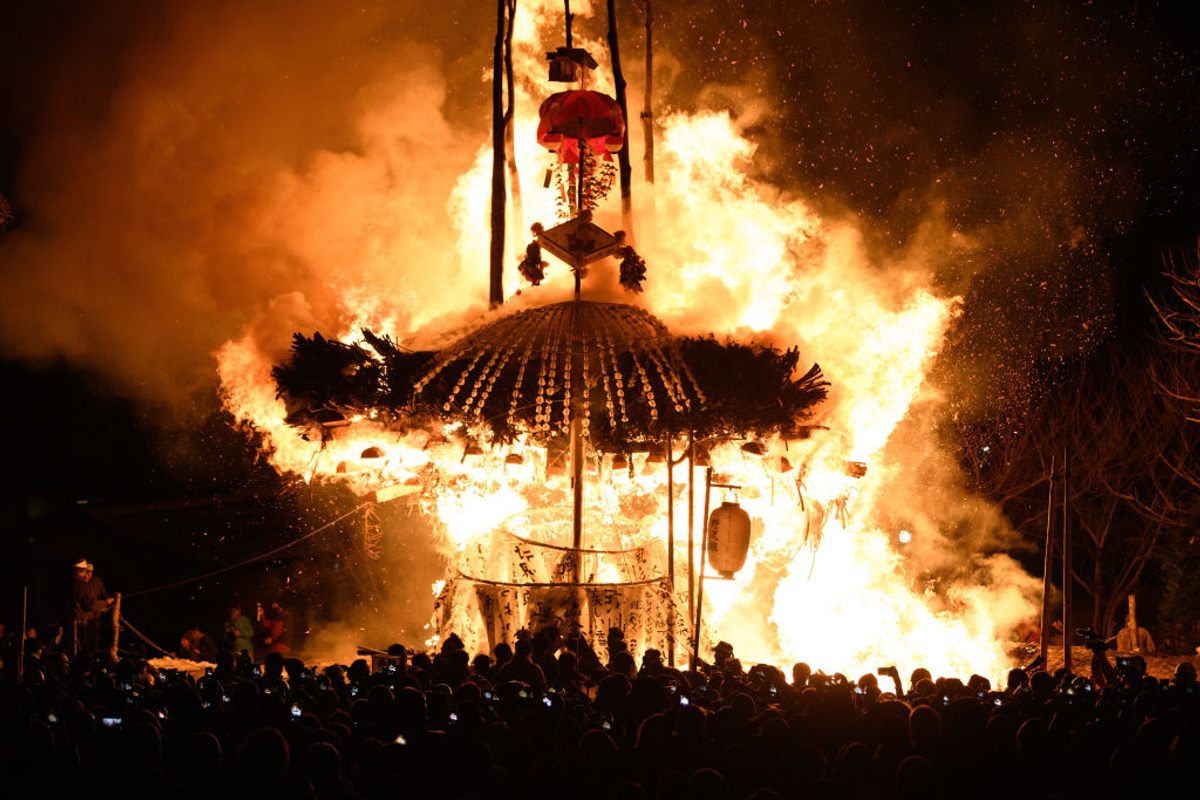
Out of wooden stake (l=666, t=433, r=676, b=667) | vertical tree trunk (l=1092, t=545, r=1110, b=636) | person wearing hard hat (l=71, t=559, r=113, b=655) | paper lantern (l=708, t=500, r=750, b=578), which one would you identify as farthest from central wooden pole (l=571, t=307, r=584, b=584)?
vertical tree trunk (l=1092, t=545, r=1110, b=636)

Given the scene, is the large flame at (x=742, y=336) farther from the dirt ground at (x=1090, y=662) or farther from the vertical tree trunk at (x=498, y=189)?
the dirt ground at (x=1090, y=662)

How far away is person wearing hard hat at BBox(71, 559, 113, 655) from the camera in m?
11.2

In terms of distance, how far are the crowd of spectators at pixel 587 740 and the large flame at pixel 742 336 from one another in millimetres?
4982

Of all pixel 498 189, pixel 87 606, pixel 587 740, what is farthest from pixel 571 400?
pixel 87 606

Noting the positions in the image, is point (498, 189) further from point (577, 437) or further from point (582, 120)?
point (577, 437)

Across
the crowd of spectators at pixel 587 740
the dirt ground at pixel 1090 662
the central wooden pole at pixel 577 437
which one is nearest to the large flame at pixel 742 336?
the central wooden pole at pixel 577 437

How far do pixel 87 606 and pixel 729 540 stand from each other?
Answer: 286 inches

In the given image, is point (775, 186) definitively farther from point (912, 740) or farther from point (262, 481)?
point (912, 740)

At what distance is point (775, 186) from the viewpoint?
14773 millimetres

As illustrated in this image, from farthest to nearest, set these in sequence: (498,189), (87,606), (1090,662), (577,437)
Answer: (1090,662)
(87,606)
(498,189)
(577,437)

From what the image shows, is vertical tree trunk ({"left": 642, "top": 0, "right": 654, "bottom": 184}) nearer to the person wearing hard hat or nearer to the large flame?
the large flame

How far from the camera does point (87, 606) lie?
1129cm

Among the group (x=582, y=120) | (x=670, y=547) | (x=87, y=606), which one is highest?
(x=582, y=120)

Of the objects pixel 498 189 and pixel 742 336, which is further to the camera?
pixel 498 189
